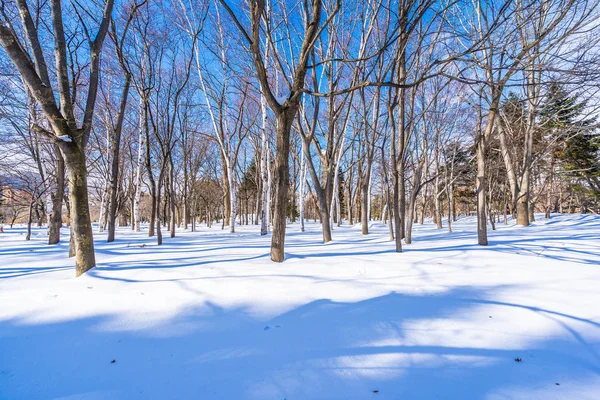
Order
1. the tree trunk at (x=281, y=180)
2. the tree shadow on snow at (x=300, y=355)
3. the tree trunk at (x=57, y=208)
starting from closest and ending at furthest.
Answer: the tree shadow on snow at (x=300, y=355) < the tree trunk at (x=281, y=180) < the tree trunk at (x=57, y=208)

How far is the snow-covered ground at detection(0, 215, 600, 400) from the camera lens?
138cm

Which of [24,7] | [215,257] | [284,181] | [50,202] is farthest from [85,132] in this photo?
[50,202]

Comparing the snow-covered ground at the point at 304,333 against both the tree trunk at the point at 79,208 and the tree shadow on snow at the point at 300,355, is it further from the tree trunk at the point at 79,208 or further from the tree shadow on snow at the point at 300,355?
the tree trunk at the point at 79,208

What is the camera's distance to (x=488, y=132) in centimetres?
517

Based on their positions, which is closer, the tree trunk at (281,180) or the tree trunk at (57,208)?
the tree trunk at (281,180)

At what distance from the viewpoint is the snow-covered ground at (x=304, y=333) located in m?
1.38

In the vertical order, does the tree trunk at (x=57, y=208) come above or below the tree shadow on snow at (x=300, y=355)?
above

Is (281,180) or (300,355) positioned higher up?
(281,180)

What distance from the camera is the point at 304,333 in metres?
1.87

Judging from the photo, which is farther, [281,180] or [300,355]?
[281,180]

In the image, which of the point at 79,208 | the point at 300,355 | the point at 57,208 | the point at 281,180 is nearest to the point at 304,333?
the point at 300,355

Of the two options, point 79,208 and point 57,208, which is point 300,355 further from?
point 57,208

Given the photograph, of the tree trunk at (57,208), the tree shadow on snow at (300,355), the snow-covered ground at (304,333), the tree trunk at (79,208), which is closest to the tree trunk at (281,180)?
the snow-covered ground at (304,333)

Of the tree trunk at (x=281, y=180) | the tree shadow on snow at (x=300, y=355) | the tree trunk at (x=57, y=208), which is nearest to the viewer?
the tree shadow on snow at (x=300, y=355)
